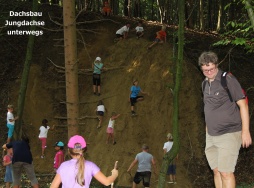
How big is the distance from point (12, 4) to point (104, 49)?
25.6 ft

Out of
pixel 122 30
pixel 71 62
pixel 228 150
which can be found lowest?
pixel 228 150

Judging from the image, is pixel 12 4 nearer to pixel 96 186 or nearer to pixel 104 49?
pixel 104 49

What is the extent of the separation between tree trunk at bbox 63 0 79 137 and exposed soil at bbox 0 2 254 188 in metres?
4.62

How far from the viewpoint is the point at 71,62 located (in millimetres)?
9320

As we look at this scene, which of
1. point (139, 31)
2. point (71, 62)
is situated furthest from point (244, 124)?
point (139, 31)

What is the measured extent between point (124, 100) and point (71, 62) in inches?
390

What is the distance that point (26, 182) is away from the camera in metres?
14.6

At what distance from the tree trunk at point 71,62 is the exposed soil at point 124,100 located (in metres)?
4.62

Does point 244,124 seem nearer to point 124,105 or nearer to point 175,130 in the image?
point 175,130

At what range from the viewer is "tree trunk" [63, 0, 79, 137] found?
927cm

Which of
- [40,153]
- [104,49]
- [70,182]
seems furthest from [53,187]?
[104,49]

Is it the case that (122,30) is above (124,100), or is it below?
above

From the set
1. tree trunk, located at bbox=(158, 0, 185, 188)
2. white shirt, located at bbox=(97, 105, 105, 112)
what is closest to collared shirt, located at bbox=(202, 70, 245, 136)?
tree trunk, located at bbox=(158, 0, 185, 188)

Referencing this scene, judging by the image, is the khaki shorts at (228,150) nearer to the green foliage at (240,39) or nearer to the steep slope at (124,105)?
the green foliage at (240,39)
